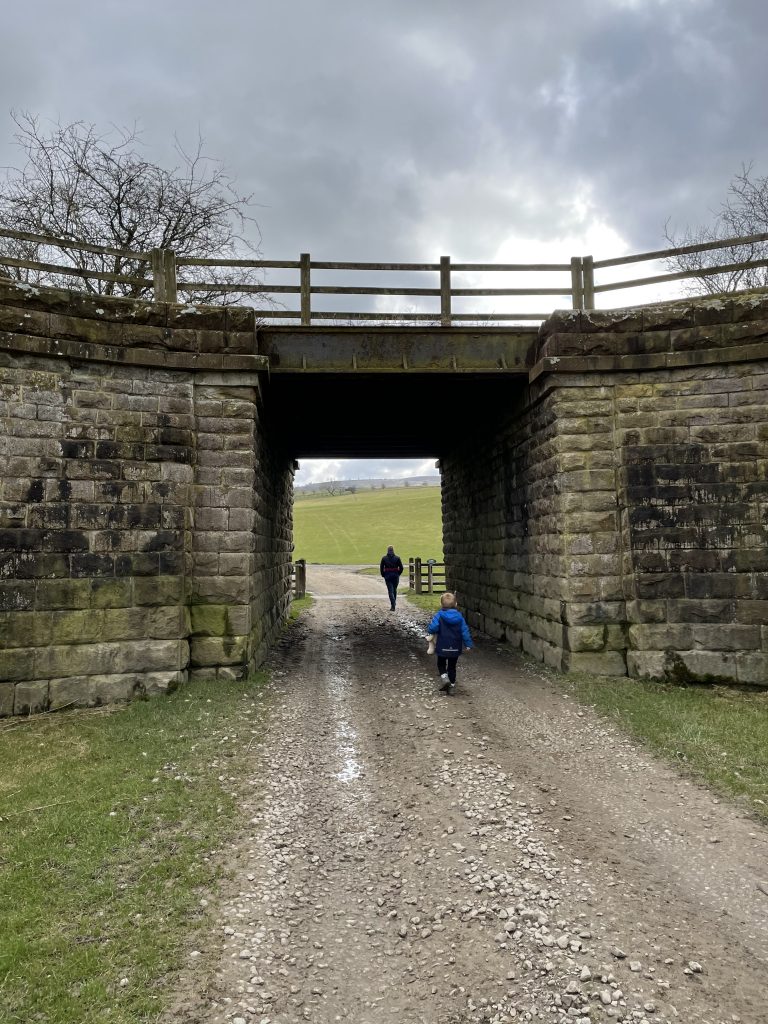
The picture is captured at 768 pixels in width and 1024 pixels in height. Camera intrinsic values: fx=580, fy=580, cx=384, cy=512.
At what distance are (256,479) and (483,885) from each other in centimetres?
700

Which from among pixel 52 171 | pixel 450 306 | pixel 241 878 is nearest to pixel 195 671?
pixel 241 878

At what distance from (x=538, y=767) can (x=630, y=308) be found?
7.08 m

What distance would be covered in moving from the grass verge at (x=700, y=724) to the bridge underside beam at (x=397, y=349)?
5.34 metres

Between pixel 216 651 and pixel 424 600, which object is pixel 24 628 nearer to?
pixel 216 651

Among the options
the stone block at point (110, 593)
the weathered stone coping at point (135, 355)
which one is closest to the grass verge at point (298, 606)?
the stone block at point (110, 593)

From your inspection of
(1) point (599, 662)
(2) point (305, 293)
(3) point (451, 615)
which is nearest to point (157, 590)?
(3) point (451, 615)

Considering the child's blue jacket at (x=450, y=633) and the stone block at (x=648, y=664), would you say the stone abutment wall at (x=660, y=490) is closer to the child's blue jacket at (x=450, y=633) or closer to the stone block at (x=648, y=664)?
the stone block at (x=648, y=664)

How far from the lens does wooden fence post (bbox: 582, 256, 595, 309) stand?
9.77 meters

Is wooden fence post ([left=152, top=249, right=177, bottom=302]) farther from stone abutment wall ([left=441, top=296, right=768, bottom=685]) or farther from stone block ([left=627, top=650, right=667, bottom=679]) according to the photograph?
stone block ([left=627, top=650, right=667, bottom=679])

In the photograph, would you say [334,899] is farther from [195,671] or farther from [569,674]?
[569,674]

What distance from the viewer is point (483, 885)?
155 inches

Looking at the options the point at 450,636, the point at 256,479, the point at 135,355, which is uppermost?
the point at 135,355

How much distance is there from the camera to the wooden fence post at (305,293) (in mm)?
9508

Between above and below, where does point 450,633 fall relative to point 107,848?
above
